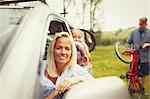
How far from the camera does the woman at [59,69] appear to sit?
159 cm

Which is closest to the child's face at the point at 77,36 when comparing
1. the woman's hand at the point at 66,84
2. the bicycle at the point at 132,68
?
the woman's hand at the point at 66,84

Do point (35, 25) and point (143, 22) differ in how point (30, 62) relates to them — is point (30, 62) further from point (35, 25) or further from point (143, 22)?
point (143, 22)

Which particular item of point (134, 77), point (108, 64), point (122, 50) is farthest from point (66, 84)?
point (108, 64)

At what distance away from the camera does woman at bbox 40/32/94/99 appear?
1.59 m

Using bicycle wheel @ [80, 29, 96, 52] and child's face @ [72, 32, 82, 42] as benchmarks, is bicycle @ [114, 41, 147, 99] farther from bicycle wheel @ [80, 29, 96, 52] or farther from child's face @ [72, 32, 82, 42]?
child's face @ [72, 32, 82, 42]

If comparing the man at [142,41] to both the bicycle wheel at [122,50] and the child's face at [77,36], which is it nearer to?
the bicycle wheel at [122,50]

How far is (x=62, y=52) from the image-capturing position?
181 centimetres

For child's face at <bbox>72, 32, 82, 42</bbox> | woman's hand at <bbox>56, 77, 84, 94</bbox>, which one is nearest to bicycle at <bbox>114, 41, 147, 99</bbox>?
child's face at <bbox>72, 32, 82, 42</bbox>

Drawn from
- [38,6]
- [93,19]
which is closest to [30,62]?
[38,6]

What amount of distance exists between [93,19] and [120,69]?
1156mm

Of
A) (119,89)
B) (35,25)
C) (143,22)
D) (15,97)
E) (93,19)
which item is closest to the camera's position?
(15,97)

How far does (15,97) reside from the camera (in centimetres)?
137

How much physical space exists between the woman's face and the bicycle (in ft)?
15.4

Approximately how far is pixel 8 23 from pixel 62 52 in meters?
0.30
